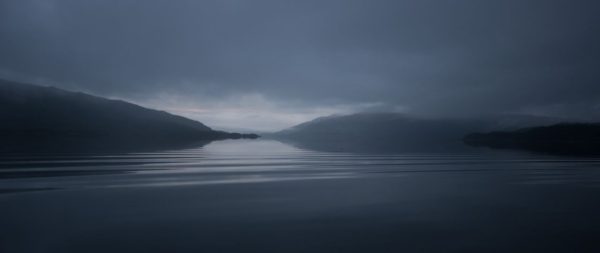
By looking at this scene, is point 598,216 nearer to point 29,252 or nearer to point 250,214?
point 250,214

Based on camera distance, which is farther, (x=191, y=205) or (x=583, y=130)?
(x=583, y=130)

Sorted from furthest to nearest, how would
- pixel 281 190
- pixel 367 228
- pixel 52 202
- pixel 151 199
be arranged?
pixel 281 190
pixel 151 199
pixel 52 202
pixel 367 228

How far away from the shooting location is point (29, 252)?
659 cm

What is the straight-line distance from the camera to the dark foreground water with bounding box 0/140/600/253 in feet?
24.2

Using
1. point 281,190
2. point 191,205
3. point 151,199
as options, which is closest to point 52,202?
point 151,199

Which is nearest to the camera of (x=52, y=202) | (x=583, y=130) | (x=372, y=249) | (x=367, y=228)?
(x=372, y=249)

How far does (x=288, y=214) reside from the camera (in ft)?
32.6

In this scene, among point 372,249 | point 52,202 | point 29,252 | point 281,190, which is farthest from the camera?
point 281,190

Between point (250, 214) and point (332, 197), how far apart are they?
12.1ft

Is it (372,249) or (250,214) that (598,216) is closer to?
(372,249)

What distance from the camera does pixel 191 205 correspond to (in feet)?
35.2

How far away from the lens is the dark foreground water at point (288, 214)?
737 centimetres

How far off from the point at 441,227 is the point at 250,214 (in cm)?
527

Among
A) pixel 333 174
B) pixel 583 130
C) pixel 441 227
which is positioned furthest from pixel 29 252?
pixel 583 130
